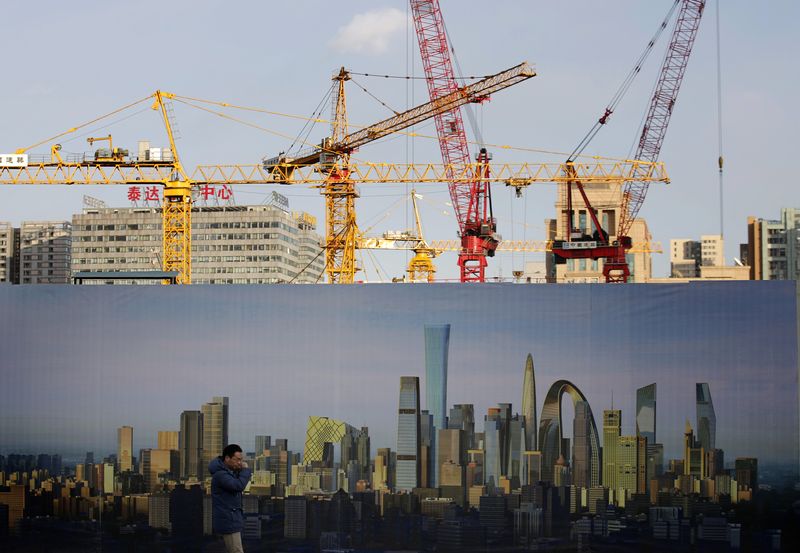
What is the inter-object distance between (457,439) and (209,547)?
22.9 feet

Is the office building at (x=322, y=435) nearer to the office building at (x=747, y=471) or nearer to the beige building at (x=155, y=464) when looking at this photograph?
A: the beige building at (x=155, y=464)

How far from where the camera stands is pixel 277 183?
9375 cm

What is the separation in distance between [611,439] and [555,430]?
1447mm

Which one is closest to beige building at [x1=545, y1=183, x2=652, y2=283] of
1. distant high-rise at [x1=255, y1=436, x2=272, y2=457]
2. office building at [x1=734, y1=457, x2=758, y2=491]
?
office building at [x1=734, y1=457, x2=758, y2=491]

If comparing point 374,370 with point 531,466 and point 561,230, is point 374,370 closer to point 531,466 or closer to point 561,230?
point 531,466

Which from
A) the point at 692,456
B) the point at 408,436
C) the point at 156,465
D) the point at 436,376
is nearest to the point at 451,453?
the point at 408,436

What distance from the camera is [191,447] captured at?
3189 cm

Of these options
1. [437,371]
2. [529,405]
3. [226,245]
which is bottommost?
[529,405]

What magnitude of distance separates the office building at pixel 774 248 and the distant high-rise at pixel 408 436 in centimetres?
16698

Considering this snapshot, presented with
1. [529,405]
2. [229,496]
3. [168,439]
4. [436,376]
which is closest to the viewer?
[229,496]

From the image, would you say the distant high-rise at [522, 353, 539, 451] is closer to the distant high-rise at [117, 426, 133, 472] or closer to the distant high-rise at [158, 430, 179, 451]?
the distant high-rise at [158, 430, 179, 451]

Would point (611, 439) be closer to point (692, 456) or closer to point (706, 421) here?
point (692, 456)

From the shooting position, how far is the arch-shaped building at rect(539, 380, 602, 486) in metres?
31.2

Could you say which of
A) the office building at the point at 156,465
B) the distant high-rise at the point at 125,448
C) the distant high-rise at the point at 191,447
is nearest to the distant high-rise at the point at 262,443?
the distant high-rise at the point at 191,447
